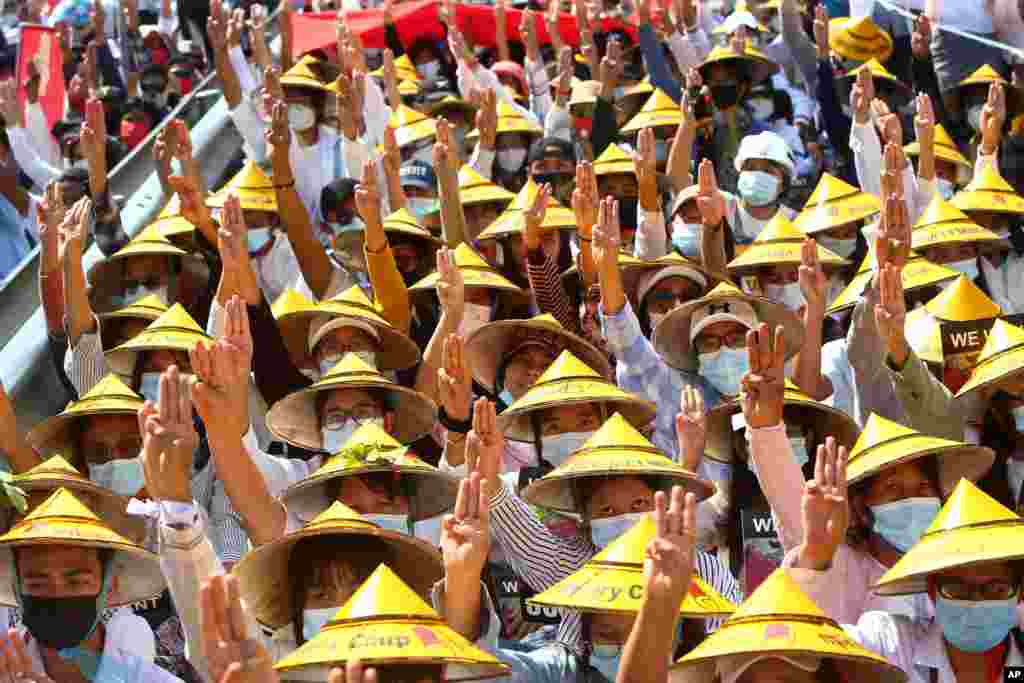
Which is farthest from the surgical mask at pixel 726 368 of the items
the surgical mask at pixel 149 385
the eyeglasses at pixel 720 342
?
the surgical mask at pixel 149 385

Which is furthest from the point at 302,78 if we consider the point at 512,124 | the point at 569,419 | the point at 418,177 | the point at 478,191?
the point at 569,419

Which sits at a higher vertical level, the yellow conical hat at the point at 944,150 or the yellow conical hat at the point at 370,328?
the yellow conical hat at the point at 370,328

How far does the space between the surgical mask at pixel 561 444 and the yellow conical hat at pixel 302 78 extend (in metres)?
5.16

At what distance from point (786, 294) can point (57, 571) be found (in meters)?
3.97

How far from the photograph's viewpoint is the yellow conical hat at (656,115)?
11.6 meters

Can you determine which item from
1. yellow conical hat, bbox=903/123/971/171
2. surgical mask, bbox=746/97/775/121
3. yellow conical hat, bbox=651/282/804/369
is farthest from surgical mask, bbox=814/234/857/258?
surgical mask, bbox=746/97/775/121

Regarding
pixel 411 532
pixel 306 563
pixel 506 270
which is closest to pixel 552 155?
pixel 506 270

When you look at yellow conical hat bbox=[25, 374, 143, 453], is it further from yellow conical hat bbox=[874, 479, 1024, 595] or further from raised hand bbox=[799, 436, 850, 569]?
yellow conical hat bbox=[874, 479, 1024, 595]

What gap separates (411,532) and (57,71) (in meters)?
7.68

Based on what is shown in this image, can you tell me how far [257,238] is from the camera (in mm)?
9797

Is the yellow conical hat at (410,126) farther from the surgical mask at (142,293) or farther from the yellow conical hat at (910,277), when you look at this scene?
the yellow conical hat at (910,277)

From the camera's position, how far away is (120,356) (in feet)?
→ 27.4

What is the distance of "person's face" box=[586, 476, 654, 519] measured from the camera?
6.62 meters

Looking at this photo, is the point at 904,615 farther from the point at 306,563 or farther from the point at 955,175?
the point at 955,175
